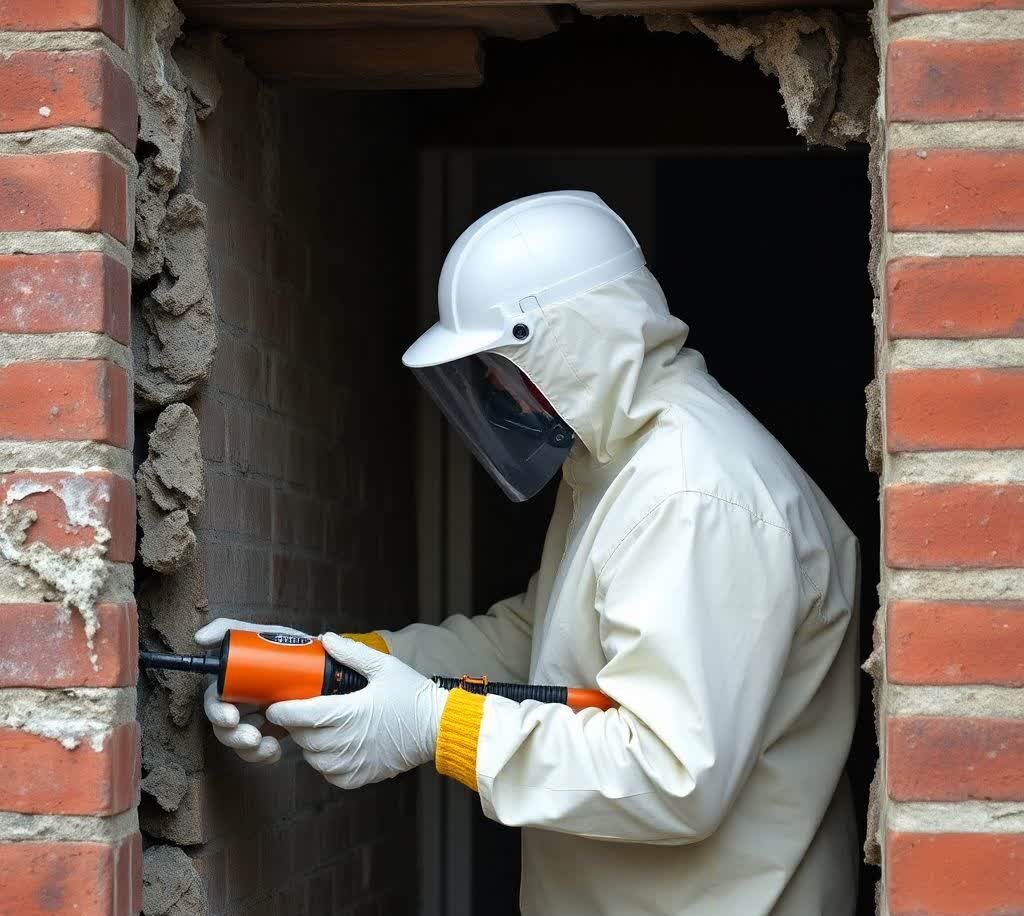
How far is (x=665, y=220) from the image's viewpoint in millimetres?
4551

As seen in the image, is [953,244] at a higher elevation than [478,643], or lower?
higher

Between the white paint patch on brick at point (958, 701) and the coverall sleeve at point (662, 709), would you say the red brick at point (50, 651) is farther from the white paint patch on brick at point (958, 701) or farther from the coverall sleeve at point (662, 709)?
the white paint patch on brick at point (958, 701)

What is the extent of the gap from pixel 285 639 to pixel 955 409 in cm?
115

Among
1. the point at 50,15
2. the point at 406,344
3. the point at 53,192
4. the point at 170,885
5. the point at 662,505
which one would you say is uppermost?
the point at 50,15

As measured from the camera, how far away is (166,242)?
229 cm

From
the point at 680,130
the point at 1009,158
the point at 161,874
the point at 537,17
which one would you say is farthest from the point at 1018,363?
the point at 680,130

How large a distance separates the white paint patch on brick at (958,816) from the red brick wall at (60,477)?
1.02 metres

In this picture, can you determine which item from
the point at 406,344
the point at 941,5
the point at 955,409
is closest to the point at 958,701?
the point at 955,409

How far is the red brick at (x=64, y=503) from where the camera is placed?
75.7 inches

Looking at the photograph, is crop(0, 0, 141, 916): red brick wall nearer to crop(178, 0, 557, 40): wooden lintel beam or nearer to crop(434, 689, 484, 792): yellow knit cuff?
Result: crop(178, 0, 557, 40): wooden lintel beam

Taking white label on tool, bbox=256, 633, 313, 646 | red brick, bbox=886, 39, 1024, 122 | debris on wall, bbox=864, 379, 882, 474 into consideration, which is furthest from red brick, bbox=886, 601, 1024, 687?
white label on tool, bbox=256, 633, 313, 646

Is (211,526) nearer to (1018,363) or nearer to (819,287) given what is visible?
(1018,363)

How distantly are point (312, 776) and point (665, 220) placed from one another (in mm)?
2268

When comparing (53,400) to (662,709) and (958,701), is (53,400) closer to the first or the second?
(662,709)
